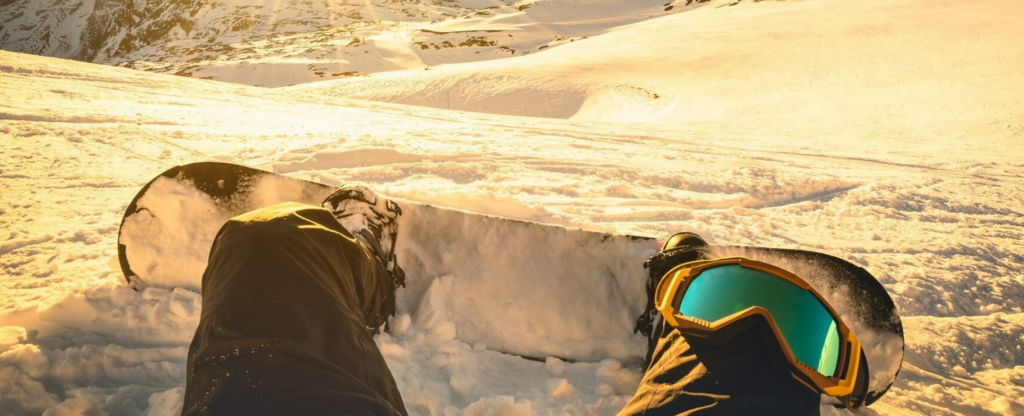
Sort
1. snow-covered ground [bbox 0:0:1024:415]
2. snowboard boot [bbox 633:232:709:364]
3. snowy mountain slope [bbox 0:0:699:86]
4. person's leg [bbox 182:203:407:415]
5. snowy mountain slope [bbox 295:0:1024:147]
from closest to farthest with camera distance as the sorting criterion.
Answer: person's leg [bbox 182:203:407:415]
snow-covered ground [bbox 0:0:1024:415]
snowboard boot [bbox 633:232:709:364]
snowy mountain slope [bbox 295:0:1024:147]
snowy mountain slope [bbox 0:0:699:86]

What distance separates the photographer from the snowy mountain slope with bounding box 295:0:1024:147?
703 cm

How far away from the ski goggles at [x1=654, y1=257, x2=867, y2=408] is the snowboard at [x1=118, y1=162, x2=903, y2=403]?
0.42 meters

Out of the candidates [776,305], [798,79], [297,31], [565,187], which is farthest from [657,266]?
[297,31]

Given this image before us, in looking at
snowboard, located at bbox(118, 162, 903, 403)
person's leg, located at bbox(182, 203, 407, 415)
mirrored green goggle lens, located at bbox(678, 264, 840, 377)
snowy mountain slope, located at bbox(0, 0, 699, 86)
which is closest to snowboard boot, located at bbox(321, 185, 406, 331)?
snowboard, located at bbox(118, 162, 903, 403)

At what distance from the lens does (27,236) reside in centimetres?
228

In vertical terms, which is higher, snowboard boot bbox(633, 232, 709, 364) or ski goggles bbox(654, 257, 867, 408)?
ski goggles bbox(654, 257, 867, 408)

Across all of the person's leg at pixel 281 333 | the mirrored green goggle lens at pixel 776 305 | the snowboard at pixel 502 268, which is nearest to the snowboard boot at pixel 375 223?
the snowboard at pixel 502 268

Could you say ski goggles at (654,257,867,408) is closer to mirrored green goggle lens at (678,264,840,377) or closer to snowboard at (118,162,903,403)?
mirrored green goggle lens at (678,264,840,377)

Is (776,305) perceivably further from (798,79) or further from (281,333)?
(798,79)

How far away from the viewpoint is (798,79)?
9.44m

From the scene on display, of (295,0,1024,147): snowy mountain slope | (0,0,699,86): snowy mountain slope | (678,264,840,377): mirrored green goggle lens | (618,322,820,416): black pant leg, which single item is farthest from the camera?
(0,0,699,86): snowy mountain slope

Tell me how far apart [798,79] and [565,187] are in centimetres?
796

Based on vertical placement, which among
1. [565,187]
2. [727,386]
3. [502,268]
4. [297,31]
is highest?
[297,31]

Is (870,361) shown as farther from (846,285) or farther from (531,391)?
(531,391)
